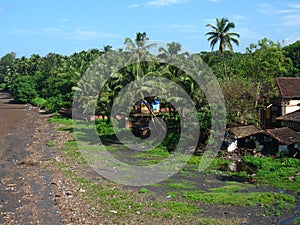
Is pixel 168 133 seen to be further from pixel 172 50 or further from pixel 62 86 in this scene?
pixel 62 86

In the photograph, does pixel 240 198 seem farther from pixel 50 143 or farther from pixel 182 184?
pixel 50 143

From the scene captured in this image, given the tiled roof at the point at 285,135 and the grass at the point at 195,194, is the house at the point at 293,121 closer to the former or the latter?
the tiled roof at the point at 285,135

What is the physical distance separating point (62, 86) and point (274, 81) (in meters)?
23.9

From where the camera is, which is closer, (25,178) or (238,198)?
(238,198)

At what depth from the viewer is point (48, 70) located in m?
65.3

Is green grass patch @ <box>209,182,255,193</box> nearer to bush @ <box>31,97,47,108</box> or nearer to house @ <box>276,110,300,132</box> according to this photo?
house @ <box>276,110,300,132</box>

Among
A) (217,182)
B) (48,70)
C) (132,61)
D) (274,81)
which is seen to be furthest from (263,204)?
(48,70)

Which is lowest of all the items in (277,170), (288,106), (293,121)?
(277,170)

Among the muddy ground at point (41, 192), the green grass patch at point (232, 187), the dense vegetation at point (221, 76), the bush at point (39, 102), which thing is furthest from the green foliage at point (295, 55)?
the bush at point (39, 102)

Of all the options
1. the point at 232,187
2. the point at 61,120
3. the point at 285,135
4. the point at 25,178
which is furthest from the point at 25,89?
the point at 232,187

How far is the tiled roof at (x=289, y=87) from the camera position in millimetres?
32219

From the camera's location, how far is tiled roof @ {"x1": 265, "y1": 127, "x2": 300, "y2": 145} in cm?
2375

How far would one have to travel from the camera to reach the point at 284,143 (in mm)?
23656

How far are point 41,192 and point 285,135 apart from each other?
49.7ft
